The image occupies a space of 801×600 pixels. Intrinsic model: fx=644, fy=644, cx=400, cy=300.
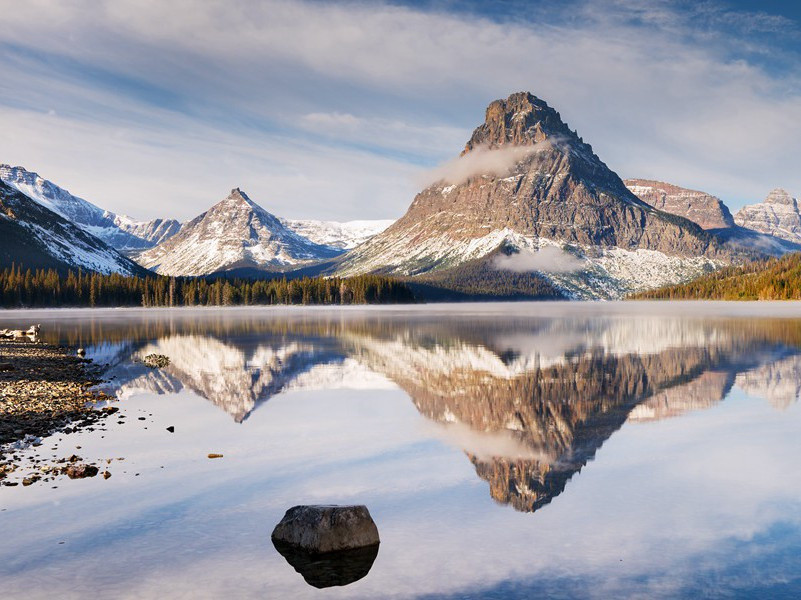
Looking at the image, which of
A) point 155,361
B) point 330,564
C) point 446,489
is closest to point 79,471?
point 330,564

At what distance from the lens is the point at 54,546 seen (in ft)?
51.3

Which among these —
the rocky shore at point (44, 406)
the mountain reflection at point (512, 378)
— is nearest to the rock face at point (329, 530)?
the mountain reflection at point (512, 378)

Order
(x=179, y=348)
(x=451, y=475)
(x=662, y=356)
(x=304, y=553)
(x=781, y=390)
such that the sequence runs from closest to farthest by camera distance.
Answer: (x=304, y=553)
(x=451, y=475)
(x=781, y=390)
(x=662, y=356)
(x=179, y=348)

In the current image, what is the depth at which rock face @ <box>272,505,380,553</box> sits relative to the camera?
51.3ft

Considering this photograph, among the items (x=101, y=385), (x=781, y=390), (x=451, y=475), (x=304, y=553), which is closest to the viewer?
(x=304, y=553)

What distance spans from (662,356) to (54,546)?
5246 centimetres

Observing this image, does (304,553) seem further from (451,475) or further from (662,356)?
(662,356)

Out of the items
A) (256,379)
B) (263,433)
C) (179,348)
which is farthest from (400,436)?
(179,348)

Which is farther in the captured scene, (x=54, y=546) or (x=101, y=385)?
(x=101, y=385)

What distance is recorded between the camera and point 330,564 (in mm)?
14969

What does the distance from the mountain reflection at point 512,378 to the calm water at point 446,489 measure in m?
0.25

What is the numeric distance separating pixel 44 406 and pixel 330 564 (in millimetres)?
24501

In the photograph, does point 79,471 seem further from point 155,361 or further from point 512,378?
point 155,361

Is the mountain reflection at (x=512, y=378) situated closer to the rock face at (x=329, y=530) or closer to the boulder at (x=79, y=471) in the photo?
the rock face at (x=329, y=530)
